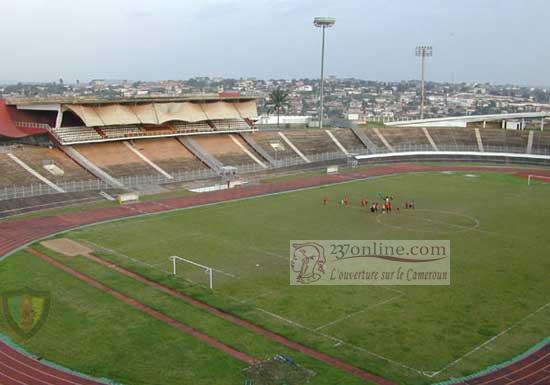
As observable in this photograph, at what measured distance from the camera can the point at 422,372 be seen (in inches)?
738

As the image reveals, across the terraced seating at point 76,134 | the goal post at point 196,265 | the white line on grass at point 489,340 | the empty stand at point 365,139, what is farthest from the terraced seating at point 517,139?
the goal post at point 196,265

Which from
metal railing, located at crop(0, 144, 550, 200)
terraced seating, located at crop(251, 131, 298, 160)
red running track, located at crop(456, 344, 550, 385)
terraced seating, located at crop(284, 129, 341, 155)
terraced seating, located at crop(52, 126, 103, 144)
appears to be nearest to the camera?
red running track, located at crop(456, 344, 550, 385)

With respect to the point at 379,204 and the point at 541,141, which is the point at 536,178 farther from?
the point at 379,204

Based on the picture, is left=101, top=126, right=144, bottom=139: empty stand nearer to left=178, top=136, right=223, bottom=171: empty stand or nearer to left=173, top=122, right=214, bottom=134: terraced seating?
left=173, top=122, right=214, bottom=134: terraced seating

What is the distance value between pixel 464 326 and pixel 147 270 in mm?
15195

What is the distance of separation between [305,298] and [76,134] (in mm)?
37522

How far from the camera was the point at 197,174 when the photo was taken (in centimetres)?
5716

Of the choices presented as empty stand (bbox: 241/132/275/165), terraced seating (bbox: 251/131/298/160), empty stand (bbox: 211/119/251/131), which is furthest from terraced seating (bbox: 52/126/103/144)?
terraced seating (bbox: 251/131/298/160)

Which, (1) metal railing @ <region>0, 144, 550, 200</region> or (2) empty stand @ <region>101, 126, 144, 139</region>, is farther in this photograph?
(2) empty stand @ <region>101, 126, 144, 139</region>

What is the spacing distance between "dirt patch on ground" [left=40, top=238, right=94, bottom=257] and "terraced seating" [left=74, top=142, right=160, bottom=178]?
18795 millimetres

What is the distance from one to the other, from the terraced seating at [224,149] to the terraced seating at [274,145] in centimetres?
235

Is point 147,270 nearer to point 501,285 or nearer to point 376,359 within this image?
point 376,359

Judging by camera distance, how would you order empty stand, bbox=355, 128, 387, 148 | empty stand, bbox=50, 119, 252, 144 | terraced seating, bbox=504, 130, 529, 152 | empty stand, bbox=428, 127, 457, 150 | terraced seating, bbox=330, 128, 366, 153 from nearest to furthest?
1. empty stand, bbox=50, 119, 252, 144
2. terraced seating, bbox=504, 130, 529, 152
3. terraced seating, bbox=330, 128, 366, 153
4. empty stand, bbox=355, 128, 387, 148
5. empty stand, bbox=428, 127, 457, 150

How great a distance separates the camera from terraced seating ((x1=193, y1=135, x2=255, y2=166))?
63.4 m
